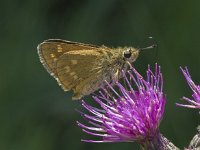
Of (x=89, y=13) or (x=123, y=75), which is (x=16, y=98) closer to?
(x=89, y=13)

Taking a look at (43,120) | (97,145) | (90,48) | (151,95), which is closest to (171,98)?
(97,145)

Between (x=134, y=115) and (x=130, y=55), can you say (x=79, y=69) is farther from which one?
(x=134, y=115)

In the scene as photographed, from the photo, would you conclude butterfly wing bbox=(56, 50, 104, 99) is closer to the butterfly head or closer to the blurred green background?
the butterfly head

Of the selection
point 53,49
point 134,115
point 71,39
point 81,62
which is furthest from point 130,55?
point 71,39

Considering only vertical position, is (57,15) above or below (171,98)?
above

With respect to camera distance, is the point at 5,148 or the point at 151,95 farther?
the point at 5,148

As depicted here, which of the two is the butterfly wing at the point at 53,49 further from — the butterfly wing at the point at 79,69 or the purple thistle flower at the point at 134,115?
the purple thistle flower at the point at 134,115

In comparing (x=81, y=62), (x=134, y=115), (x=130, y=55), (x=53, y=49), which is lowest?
(x=134, y=115)
